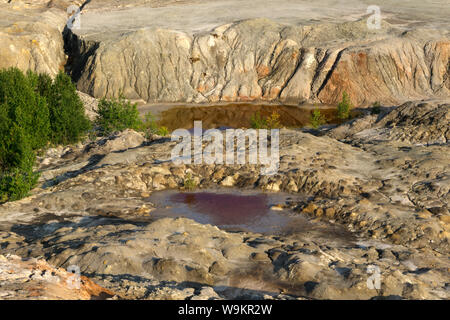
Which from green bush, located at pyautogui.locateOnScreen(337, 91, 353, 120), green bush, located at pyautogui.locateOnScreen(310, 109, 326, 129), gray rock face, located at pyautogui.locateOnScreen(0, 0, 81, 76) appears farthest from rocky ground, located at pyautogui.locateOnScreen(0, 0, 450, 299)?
green bush, located at pyautogui.locateOnScreen(337, 91, 353, 120)

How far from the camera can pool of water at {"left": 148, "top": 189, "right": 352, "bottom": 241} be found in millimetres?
16031

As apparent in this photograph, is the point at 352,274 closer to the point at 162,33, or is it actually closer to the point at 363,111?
the point at 363,111

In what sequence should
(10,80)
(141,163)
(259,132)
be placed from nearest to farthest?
(141,163) → (259,132) → (10,80)

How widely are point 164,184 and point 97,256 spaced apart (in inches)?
306

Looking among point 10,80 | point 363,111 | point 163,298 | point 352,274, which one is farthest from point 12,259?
point 363,111

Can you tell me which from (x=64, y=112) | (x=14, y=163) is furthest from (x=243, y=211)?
(x=64, y=112)

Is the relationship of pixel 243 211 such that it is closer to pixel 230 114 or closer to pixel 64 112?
pixel 64 112

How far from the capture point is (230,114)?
3897 cm

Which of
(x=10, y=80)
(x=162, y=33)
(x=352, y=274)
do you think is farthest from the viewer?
(x=162, y=33)

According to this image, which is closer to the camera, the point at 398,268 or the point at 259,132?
the point at 398,268

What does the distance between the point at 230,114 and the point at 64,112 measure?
50.5 ft

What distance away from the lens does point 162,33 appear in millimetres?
43438

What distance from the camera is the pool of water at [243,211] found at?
16031mm

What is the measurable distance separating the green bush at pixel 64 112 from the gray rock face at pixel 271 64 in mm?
12940
